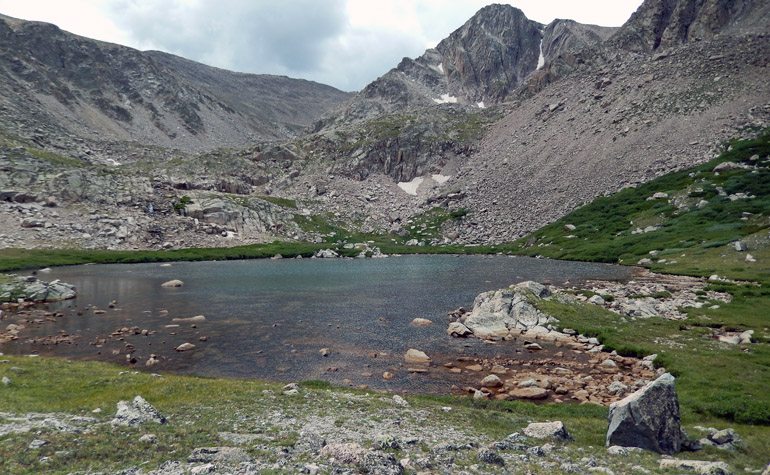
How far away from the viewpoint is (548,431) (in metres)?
15.4

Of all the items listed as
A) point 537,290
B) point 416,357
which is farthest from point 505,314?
point 416,357

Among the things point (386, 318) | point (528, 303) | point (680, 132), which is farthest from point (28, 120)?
point (680, 132)

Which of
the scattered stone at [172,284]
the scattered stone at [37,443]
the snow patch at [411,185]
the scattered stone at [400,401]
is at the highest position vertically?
the snow patch at [411,185]

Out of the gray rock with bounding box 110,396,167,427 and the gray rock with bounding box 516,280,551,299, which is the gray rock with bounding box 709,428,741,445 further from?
the gray rock with bounding box 516,280,551,299

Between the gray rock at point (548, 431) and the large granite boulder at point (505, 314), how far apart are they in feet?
68.5

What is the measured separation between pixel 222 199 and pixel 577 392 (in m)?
145

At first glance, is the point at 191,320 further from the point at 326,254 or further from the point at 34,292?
the point at 326,254

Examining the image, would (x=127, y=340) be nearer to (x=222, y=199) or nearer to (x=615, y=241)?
(x=615, y=241)

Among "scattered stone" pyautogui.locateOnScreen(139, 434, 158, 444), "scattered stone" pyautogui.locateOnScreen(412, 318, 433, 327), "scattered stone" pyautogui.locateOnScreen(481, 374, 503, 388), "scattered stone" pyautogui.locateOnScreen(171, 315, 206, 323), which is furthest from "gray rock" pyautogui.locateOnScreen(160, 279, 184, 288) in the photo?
"scattered stone" pyautogui.locateOnScreen(139, 434, 158, 444)

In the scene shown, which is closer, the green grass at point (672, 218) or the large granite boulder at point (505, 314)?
the large granite boulder at point (505, 314)

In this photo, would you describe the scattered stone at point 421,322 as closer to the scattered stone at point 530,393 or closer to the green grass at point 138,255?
the scattered stone at point 530,393

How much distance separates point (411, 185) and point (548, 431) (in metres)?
182

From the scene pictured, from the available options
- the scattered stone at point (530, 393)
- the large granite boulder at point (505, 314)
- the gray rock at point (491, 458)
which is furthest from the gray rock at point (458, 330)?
the gray rock at point (491, 458)

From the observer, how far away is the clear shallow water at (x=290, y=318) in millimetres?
29078
